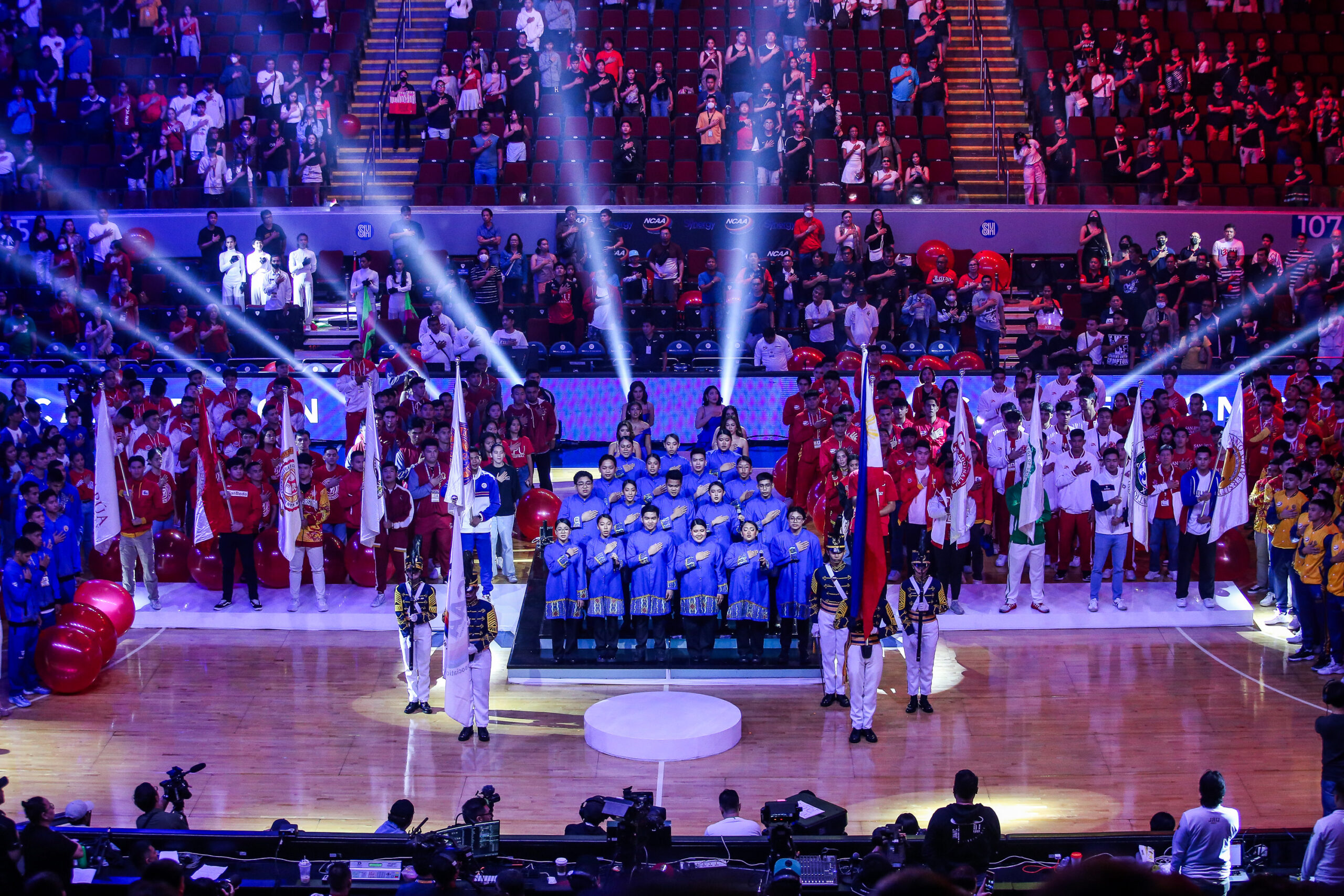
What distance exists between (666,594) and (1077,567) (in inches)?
199

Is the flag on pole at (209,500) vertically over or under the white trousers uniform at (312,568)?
over

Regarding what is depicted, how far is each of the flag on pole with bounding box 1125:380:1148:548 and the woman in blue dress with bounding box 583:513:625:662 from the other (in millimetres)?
5099

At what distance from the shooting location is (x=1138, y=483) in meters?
13.5

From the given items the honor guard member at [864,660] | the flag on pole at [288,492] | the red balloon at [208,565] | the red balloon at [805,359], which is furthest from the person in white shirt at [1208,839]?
the red balloon at [805,359]

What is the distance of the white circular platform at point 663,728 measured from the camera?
1085 centimetres

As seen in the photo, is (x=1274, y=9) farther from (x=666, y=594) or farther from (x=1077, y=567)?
(x=666, y=594)

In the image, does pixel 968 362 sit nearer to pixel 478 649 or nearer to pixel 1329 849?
pixel 478 649

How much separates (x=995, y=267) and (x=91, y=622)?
1353 centimetres

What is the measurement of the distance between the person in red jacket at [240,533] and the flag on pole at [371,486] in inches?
44.0

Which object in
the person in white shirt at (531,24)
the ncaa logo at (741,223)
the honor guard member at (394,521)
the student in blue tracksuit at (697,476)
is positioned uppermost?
the person in white shirt at (531,24)

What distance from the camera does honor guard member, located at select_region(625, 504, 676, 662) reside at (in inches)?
491

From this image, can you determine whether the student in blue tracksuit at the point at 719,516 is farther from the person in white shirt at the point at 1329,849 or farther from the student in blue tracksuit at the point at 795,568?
the person in white shirt at the point at 1329,849

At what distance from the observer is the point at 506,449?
46.8 ft

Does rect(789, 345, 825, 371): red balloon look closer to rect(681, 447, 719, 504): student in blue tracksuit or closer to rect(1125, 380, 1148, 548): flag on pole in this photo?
rect(681, 447, 719, 504): student in blue tracksuit
